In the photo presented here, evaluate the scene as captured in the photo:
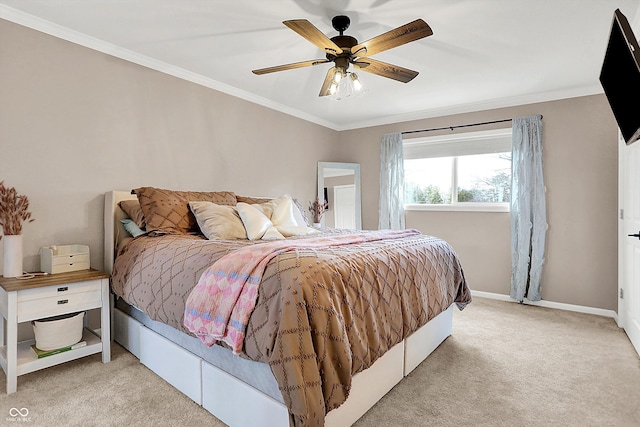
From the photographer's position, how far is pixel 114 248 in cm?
260

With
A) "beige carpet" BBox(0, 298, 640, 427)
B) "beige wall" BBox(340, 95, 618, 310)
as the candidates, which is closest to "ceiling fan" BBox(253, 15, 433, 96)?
"beige carpet" BBox(0, 298, 640, 427)

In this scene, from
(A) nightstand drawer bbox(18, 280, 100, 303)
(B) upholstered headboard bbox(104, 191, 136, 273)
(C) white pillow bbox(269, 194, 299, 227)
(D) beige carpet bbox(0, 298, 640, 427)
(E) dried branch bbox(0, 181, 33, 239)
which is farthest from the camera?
(C) white pillow bbox(269, 194, 299, 227)

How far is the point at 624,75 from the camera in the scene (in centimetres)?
157

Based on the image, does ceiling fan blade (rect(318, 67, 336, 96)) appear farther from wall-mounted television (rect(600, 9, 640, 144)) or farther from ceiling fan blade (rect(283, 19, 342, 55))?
wall-mounted television (rect(600, 9, 640, 144))

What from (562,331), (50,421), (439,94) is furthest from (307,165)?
(50,421)

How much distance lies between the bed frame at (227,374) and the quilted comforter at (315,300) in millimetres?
160

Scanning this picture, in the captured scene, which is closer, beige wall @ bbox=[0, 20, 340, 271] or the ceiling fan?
the ceiling fan

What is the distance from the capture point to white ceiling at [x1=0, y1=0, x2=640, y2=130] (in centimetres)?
216

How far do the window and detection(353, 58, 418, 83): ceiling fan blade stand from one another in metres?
2.27

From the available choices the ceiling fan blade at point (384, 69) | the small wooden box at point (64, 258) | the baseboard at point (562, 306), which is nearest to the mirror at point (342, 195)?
the baseboard at point (562, 306)

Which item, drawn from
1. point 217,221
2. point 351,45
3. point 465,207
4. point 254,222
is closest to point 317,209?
point 465,207

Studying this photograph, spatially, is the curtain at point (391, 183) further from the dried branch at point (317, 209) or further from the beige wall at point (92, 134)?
the beige wall at point (92, 134)

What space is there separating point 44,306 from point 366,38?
9.36ft

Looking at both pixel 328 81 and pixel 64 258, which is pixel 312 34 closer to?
pixel 328 81
